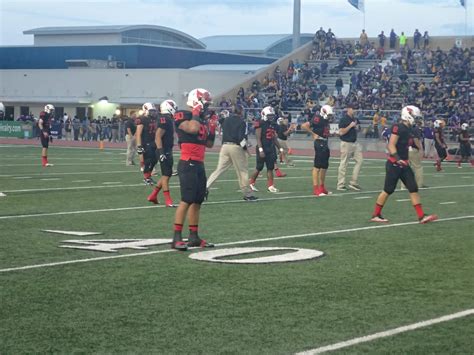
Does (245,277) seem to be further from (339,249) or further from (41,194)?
(41,194)

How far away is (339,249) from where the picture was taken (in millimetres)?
10766

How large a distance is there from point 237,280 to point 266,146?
10.9 metres

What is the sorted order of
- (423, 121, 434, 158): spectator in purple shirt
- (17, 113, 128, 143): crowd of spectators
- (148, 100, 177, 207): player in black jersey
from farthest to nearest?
(17, 113, 128, 143): crowd of spectators
(423, 121, 434, 158): spectator in purple shirt
(148, 100, 177, 207): player in black jersey

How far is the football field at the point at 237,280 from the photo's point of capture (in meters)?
6.51

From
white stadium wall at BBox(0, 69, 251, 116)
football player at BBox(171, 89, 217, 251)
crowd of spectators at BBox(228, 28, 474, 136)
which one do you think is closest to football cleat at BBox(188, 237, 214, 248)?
football player at BBox(171, 89, 217, 251)

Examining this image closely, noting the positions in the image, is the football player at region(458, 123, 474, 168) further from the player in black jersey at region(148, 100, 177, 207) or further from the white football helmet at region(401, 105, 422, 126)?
the white football helmet at region(401, 105, 422, 126)

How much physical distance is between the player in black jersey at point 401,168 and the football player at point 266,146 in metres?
5.05

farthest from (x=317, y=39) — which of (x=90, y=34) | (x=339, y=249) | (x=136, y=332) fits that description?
(x=136, y=332)

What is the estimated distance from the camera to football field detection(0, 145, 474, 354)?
6.51m

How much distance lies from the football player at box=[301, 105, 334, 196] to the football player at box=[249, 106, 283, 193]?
83 centimetres

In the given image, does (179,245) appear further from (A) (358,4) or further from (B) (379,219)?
(A) (358,4)

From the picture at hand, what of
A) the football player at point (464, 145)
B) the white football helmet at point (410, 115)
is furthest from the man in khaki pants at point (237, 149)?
the football player at point (464, 145)

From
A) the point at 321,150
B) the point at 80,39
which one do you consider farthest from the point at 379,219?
the point at 80,39

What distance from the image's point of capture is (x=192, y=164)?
34.9 feet
